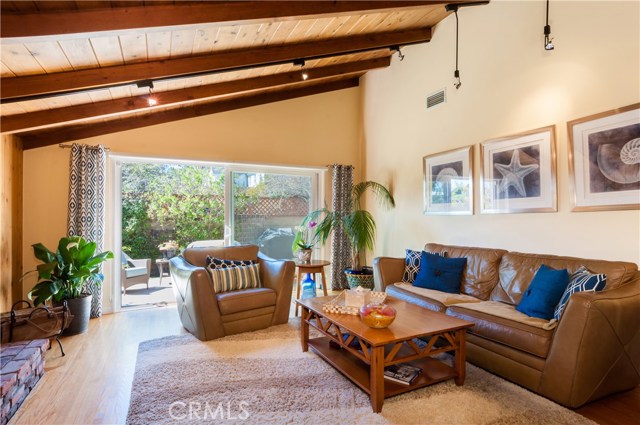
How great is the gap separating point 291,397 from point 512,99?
3.28 m

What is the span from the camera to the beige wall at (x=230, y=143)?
3818 millimetres

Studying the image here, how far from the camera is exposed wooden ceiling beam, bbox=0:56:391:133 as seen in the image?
3105 millimetres

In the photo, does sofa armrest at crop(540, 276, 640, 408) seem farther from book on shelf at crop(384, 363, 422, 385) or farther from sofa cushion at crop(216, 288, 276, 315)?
sofa cushion at crop(216, 288, 276, 315)

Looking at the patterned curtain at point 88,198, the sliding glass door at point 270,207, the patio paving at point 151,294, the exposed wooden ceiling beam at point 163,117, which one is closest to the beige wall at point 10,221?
the exposed wooden ceiling beam at point 163,117

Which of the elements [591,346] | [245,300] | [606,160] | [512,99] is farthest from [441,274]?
[245,300]

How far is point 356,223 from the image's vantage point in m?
4.78


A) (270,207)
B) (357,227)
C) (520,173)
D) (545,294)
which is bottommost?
(545,294)

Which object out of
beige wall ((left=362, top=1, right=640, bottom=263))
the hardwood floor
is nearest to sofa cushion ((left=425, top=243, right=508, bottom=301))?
beige wall ((left=362, top=1, right=640, bottom=263))

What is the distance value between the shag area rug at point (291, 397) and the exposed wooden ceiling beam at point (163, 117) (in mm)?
2912

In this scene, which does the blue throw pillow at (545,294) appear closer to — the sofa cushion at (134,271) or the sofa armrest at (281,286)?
the sofa armrest at (281,286)

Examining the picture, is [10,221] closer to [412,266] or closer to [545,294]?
[412,266]

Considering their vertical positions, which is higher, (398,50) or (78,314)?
(398,50)

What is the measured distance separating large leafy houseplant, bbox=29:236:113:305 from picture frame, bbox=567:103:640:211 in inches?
180

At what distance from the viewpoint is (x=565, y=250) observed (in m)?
2.76
